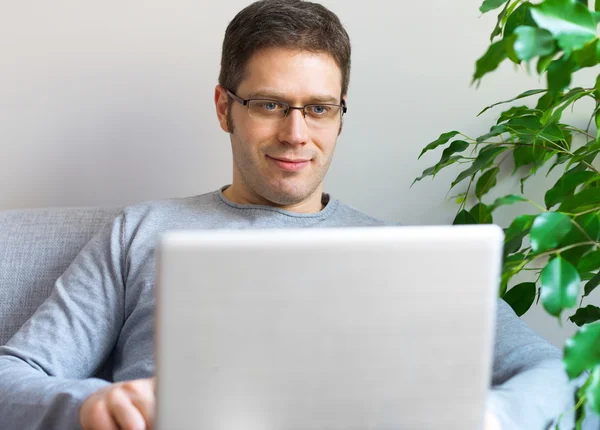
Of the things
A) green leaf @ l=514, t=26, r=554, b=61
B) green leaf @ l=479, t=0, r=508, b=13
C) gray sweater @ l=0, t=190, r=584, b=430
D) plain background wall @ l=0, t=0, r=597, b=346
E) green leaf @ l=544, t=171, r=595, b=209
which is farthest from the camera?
plain background wall @ l=0, t=0, r=597, b=346

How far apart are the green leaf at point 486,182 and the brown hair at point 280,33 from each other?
1.49 feet

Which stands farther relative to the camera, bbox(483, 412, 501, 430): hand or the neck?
the neck

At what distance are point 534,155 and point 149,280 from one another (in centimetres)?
88

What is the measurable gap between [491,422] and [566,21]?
50 centimetres

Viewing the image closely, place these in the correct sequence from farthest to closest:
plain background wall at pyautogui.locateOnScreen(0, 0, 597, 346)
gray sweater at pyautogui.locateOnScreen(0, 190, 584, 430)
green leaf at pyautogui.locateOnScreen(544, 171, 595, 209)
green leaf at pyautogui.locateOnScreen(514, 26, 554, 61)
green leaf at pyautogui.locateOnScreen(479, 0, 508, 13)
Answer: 1. plain background wall at pyautogui.locateOnScreen(0, 0, 597, 346)
2. green leaf at pyautogui.locateOnScreen(544, 171, 595, 209)
3. green leaf at pyautogui.locateOnScreen(479, 0, 508, 13)
4. gray sweater at pyautogui.locateOnScreen(0, 190, 584, 430)
5. green leaf at pyautogui.locateOnScreen(514, 26, 554, 61)

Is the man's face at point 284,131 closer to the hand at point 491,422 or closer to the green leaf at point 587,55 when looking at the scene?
the green leaf at point 587,55

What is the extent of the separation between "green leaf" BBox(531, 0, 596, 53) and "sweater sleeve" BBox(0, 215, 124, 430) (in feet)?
2.58

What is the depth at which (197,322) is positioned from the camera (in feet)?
2.25

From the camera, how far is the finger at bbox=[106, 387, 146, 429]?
0.87m

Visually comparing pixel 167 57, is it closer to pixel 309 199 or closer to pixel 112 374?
pixel 309 199

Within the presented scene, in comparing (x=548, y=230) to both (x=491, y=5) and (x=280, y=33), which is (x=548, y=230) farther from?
(x=280, y=33)

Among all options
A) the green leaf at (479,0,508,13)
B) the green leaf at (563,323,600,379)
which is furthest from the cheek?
the green leaf at (563,323,600,379)

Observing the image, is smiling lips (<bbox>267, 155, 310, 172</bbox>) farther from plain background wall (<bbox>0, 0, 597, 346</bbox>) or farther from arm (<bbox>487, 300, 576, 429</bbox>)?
arm (<bbox>487, 300, 576, 429</bbox>)

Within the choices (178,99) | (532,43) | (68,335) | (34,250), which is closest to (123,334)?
(68,335)
